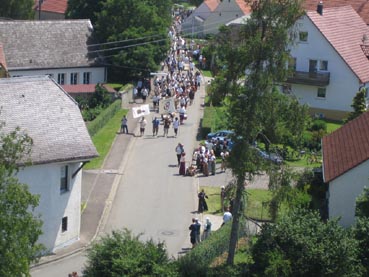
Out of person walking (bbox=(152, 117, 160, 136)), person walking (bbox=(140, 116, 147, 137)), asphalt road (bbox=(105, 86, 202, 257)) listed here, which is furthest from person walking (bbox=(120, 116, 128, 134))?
person walking (bbox=(152, 117, 160, 136))

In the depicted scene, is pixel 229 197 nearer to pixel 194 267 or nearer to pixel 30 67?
pixel 194 267

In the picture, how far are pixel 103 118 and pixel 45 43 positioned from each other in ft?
46.9

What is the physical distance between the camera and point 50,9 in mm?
105375

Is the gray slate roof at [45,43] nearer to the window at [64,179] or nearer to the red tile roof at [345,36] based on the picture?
the red tile roof at [345,36]

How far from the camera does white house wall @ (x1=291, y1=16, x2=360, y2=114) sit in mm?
67750

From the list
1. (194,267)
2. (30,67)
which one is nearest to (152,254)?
(194,267)

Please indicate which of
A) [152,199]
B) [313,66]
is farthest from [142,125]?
[313,66]

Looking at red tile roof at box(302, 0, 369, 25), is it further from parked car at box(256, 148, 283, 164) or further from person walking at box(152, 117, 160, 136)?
parked car at box(256, 148, 283, 164)

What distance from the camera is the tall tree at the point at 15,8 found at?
8800 cm

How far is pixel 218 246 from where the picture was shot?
123 feet

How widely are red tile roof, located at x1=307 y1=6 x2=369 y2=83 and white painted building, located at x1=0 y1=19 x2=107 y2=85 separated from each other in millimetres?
18491

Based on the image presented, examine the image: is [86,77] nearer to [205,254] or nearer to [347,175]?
[347,175]

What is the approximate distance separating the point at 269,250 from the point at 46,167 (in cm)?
1102

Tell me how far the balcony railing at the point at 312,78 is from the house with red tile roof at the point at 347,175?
2369cm
